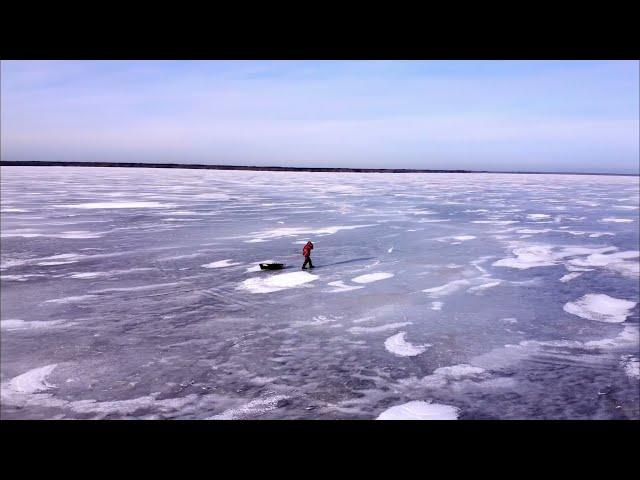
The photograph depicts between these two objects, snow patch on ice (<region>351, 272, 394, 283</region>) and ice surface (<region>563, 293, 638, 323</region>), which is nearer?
ice surface (<region>563, 293, 638, 323</region>)

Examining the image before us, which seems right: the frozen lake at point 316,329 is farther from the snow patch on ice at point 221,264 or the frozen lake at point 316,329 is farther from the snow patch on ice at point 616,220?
the snow patch on ice at point 616,220

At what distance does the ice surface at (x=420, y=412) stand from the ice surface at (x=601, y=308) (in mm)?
3323

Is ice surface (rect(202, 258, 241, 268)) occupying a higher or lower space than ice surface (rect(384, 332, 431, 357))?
higher

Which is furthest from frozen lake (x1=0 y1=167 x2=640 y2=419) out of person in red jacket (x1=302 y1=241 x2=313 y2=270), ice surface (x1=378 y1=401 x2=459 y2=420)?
person in red jacket (x1=302 y1=241 x2=313 y2=270)

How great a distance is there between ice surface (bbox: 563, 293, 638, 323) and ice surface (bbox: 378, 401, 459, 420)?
3323 mm

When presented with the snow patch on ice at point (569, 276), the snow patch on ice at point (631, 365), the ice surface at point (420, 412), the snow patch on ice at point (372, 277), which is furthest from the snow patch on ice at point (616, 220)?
the ice surface at point (420, 412)

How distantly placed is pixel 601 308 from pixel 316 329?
160 inches

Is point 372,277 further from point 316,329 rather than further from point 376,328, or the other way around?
point 316,329

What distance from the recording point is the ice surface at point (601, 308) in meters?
5.73

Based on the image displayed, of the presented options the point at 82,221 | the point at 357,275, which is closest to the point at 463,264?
the point at 357,275

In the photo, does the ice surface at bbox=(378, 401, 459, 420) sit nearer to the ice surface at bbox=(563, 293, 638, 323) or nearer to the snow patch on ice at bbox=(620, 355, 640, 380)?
the snow patch on ice at bbox=(620, 355, 640, 380)

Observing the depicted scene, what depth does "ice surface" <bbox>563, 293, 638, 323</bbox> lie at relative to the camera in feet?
18.8

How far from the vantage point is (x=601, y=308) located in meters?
6.09

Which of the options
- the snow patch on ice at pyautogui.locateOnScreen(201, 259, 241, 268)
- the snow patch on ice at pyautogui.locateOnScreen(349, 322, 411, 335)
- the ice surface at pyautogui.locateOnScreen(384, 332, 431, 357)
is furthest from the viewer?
the snow patch on ice at pyautogui.locateOnScreen(201, 259, 241, 268)
